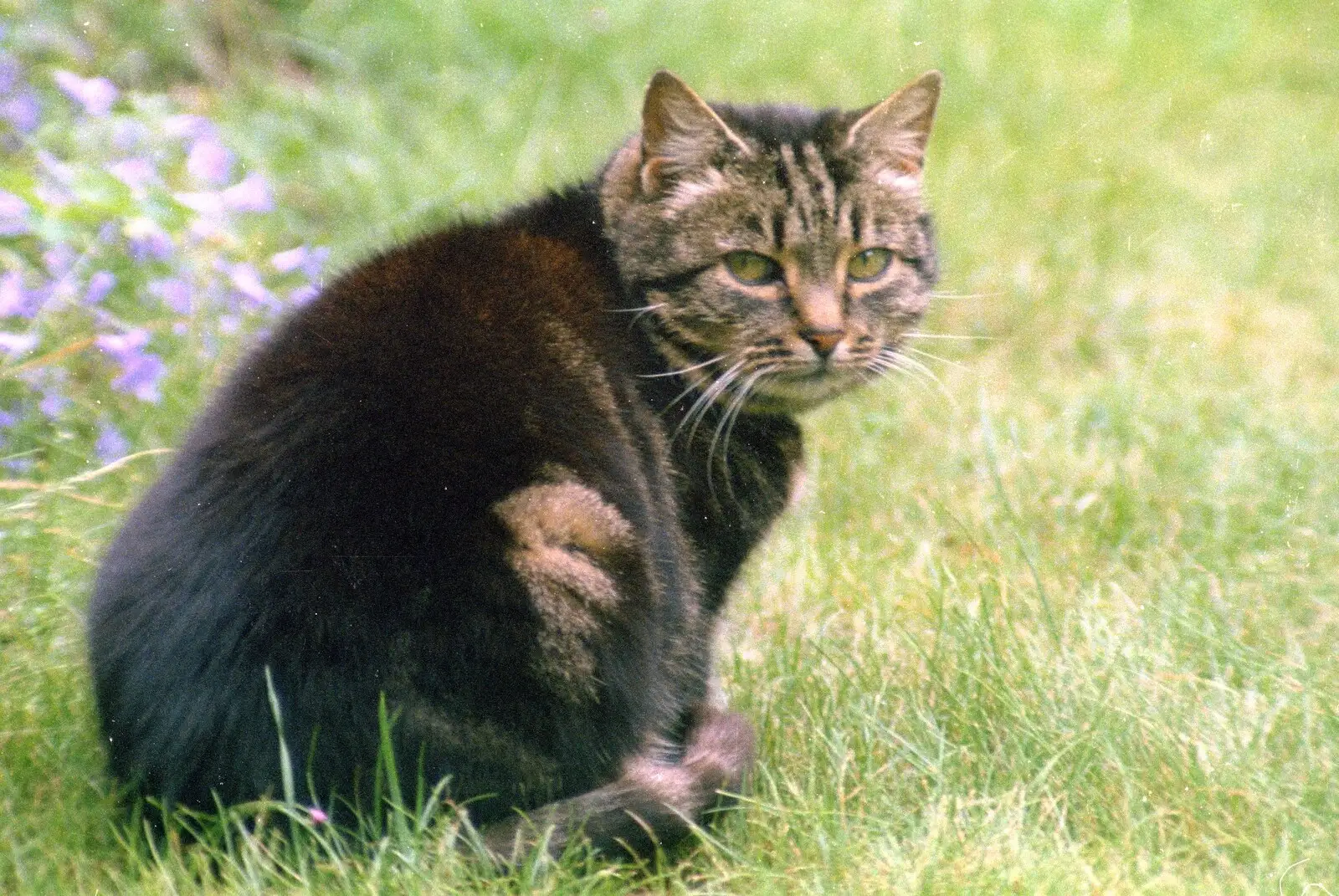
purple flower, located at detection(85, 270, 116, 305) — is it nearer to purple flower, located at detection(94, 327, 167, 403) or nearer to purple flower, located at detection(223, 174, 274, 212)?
purple flower, located at detection(94, 327, 167, 403)

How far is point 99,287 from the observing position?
10.6ft

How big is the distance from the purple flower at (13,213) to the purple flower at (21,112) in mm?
851

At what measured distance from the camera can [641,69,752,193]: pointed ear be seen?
2629mm

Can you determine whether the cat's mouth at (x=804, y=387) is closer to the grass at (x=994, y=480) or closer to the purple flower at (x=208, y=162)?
the grass at (x=994, y=480)

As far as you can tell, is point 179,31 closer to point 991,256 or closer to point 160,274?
point 160,274

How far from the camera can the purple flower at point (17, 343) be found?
9.66ft

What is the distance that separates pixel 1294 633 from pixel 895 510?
884 mm

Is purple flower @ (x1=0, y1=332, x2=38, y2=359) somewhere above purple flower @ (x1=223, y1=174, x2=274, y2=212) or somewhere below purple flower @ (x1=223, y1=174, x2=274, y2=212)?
below

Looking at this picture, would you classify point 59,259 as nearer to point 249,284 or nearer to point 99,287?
point 99,287

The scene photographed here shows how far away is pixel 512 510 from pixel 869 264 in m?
0.92

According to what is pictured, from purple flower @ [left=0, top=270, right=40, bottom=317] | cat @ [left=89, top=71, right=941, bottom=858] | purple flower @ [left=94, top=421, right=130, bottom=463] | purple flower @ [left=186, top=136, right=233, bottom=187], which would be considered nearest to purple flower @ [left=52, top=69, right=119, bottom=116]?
purple flower @ [left=186, top=136, right=233, bottom=187]

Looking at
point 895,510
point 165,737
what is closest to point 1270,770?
point 895,510

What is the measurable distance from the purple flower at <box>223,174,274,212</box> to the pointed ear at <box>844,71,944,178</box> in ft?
4.62

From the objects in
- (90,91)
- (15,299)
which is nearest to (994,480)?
(15,299)
